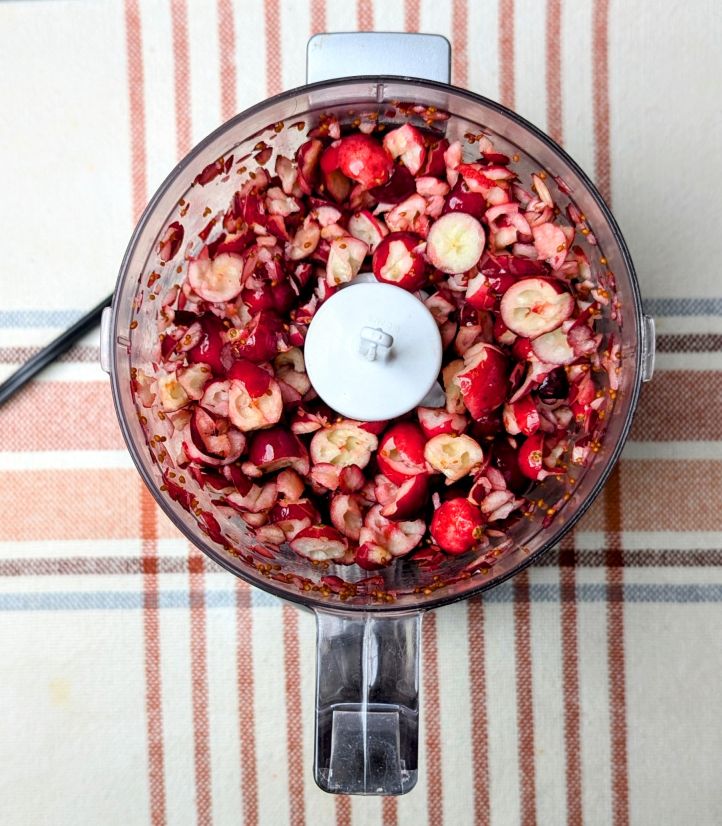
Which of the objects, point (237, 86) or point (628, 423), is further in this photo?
point (237, 86)

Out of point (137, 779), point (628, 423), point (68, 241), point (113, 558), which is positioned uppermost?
point (68, 241)

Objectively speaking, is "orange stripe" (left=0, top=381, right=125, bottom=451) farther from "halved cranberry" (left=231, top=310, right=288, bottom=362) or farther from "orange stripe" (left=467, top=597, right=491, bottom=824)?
"orange stripe" (left=467, top=597, right=491, bottom=824)

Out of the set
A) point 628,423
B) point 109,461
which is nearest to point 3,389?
point 109,461

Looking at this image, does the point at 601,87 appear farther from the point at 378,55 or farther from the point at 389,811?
the point at 389,811

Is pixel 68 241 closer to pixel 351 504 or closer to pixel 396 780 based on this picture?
pixel 351 504

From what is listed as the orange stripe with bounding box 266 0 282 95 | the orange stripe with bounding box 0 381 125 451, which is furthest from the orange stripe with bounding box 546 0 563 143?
the orange stripe with bounding box 0 381 125 451

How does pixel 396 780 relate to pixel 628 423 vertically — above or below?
below

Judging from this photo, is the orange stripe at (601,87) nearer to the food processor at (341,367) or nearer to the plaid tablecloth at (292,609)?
the plaid tablecloth at (292,609)

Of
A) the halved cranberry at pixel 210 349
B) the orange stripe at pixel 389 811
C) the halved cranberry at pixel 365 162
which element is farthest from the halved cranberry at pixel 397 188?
the orange stripe at pixel 389 811
